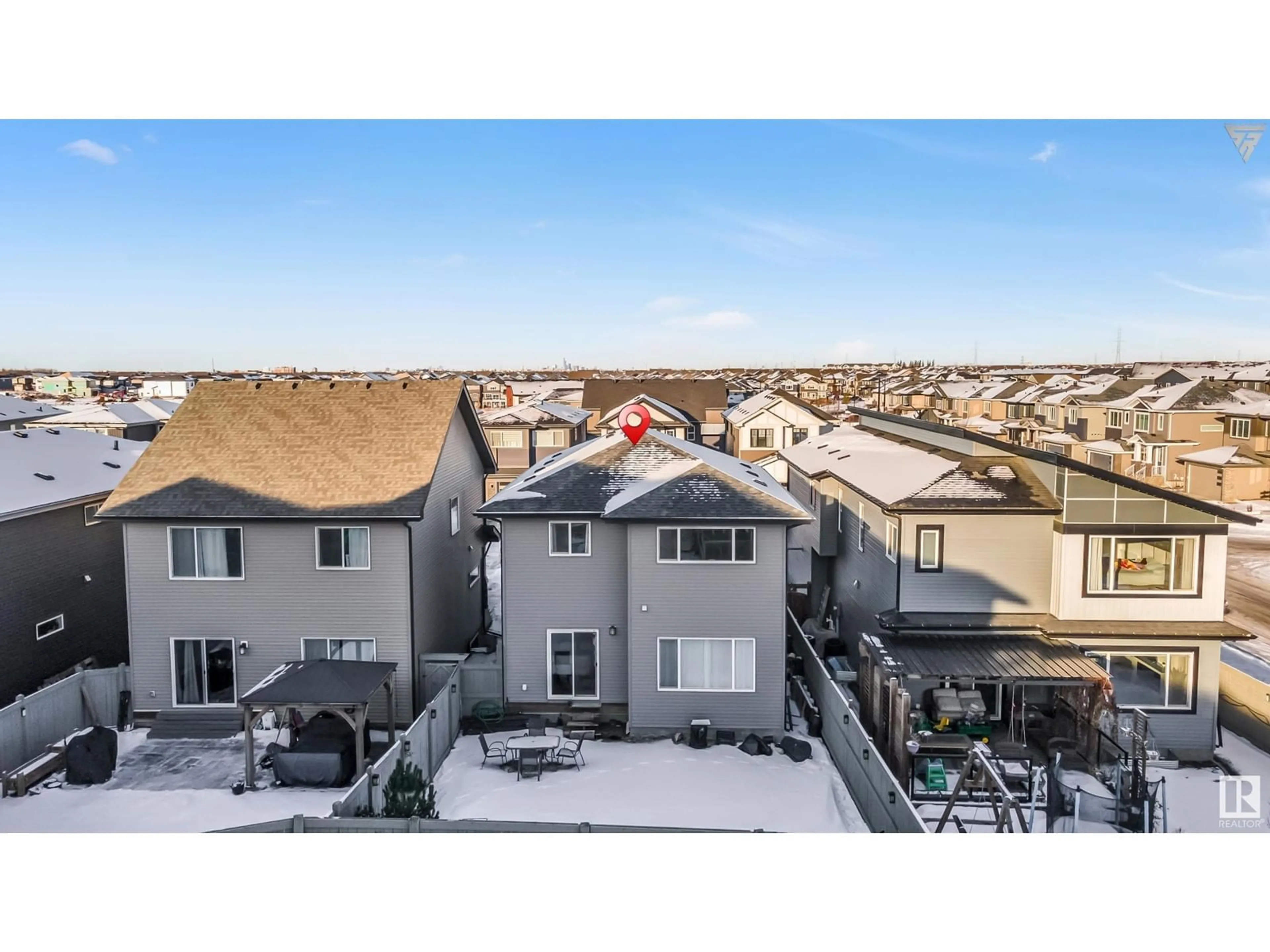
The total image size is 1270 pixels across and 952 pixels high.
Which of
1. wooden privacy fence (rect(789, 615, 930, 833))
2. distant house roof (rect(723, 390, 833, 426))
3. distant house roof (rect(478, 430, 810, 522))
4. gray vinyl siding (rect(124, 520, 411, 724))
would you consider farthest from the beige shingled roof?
distant house roof (rect(723, 390, 833, 426))

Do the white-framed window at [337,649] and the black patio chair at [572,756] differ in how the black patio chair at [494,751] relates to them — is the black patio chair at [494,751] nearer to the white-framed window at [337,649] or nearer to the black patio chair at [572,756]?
the black patio chair at [572,756]

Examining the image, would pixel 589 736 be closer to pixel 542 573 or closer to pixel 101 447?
pixel 542 573

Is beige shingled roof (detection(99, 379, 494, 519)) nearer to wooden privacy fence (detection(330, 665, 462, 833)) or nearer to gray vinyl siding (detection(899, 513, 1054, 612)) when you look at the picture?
wooden privacy fence (detection(330, 665, 462, 833))

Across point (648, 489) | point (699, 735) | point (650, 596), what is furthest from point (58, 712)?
point (699, 735)

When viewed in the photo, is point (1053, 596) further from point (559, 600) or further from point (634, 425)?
point (559, 600)

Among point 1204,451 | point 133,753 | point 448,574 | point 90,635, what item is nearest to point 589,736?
point 448,574

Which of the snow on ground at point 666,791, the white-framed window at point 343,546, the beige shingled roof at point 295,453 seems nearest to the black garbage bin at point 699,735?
the snow on ground at point 666,791

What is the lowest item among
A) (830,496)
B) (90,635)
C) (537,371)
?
(90,635)
